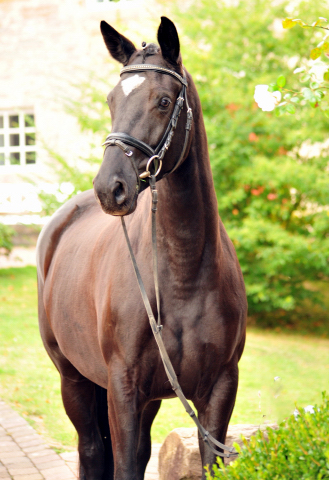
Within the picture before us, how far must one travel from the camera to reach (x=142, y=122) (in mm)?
2389

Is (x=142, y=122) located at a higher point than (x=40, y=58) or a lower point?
lower

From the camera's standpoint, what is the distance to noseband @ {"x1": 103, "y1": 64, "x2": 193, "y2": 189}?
2.33 meters

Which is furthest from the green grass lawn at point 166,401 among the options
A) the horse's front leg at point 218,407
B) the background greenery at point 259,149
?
the horse's front leg at point 218,407

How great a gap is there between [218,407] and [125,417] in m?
0.46

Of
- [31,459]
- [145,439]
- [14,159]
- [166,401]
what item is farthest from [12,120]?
[145,439]

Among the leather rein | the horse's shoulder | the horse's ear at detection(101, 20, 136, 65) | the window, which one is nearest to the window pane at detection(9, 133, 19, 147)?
the window

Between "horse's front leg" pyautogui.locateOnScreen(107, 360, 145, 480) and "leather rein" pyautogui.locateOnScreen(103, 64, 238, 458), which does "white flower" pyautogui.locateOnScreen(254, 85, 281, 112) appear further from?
"horse's front leg" pyautogui.locateOnScreen(107, 360, 145, 480)

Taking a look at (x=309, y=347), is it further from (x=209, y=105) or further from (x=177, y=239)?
(x=177, y=239)

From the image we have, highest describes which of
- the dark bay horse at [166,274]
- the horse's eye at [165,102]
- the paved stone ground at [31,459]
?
the horse's eye at [165,102]

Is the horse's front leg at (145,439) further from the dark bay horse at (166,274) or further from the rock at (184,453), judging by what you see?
the dark bay horse at (166,274)

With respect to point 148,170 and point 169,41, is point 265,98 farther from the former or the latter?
point 148,170

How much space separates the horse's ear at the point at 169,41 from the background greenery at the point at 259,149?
665 centimetres

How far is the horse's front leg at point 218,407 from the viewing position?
8.96 feet

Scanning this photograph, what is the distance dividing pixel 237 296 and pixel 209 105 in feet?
24.7
